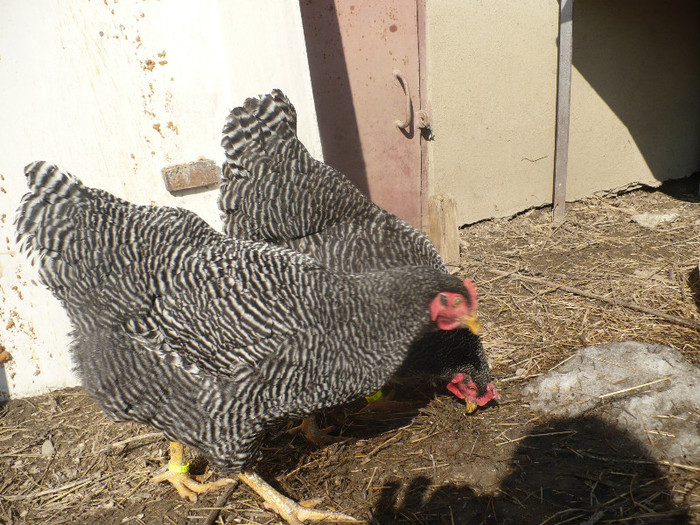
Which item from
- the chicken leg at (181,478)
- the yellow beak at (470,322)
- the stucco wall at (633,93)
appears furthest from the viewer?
the stucco wall at (633,93)

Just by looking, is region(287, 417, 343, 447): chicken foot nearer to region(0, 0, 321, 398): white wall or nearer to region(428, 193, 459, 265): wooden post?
region(0, 0, 321, 398): white wall

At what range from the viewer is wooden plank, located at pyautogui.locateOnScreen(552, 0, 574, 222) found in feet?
17.7

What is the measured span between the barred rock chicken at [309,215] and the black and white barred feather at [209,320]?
445 mm

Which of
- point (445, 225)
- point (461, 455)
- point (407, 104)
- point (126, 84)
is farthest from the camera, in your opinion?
point (407, 104)

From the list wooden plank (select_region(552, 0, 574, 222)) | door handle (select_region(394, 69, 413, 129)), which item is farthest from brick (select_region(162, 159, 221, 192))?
wooden plank (select_region(552, 0, 574, 222))

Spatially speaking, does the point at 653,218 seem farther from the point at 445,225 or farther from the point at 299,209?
the point at 299,209

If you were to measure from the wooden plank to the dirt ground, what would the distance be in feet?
4.85

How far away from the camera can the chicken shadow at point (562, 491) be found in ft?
8.32

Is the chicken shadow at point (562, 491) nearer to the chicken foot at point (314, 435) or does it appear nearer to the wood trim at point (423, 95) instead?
the chicken foot at point (314, 435)

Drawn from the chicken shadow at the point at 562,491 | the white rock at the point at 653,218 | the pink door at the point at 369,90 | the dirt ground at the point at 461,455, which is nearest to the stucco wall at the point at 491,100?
the pink door at the point at 369,90

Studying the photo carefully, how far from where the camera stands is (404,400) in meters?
3.77

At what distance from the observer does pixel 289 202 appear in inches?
132

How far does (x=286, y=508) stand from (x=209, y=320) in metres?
1.10

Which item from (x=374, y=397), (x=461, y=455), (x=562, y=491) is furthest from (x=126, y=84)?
(x=562, y=491)
